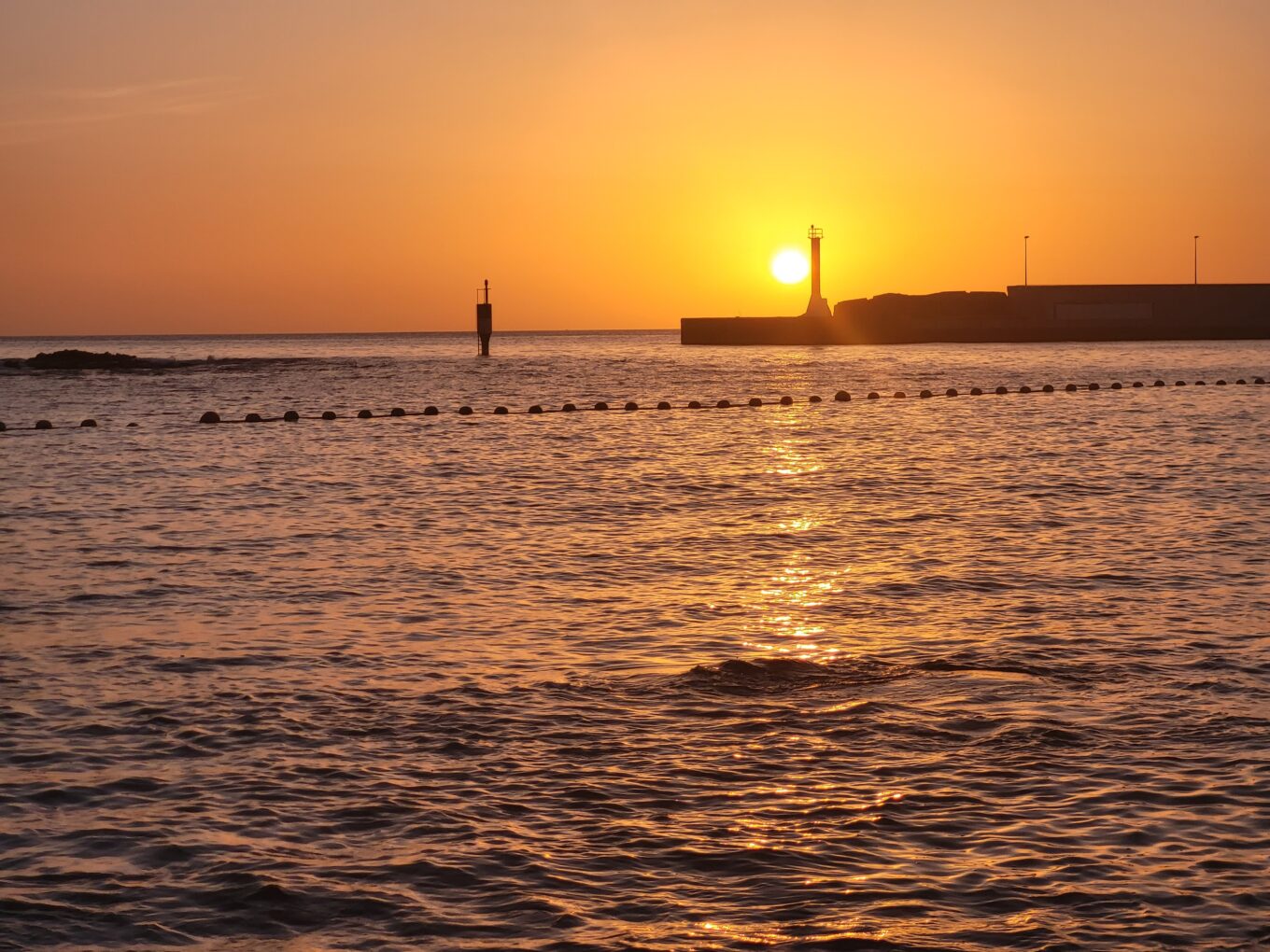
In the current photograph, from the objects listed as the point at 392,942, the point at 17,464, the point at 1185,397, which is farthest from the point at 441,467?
the point at 1185,397

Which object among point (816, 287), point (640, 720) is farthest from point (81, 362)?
point (640, 720)

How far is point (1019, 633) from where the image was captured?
37.6 ft

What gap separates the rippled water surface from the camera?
623 cm

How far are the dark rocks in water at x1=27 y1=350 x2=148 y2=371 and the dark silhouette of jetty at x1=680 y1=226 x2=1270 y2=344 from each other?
60.1 m

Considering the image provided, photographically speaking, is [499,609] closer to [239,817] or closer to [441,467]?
[239,817]

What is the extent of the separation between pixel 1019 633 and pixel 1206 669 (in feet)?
5.42

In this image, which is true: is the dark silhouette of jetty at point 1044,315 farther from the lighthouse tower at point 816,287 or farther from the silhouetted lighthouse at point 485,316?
the silhouetted lighthouse at point 485,316

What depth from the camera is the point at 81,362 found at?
107m

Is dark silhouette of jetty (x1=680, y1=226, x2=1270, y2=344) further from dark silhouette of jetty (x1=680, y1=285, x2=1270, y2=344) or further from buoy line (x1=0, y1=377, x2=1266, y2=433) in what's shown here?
buoy line (x1=0, y1=377, x2=1266, y2=433)

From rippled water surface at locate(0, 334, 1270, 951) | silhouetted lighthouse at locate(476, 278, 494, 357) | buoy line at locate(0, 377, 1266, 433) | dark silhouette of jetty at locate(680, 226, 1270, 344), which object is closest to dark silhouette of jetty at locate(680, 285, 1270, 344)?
dark silhouette of jetty at locate(680, 226, 1270, 344)

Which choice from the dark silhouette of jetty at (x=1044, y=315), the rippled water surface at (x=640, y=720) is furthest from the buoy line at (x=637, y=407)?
the dark silhouette of jetty at (x=1044, y=315)

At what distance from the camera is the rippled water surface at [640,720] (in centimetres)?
623

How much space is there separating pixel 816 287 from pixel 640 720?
133 metres

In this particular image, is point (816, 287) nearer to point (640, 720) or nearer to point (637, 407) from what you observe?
point (637, 407)
